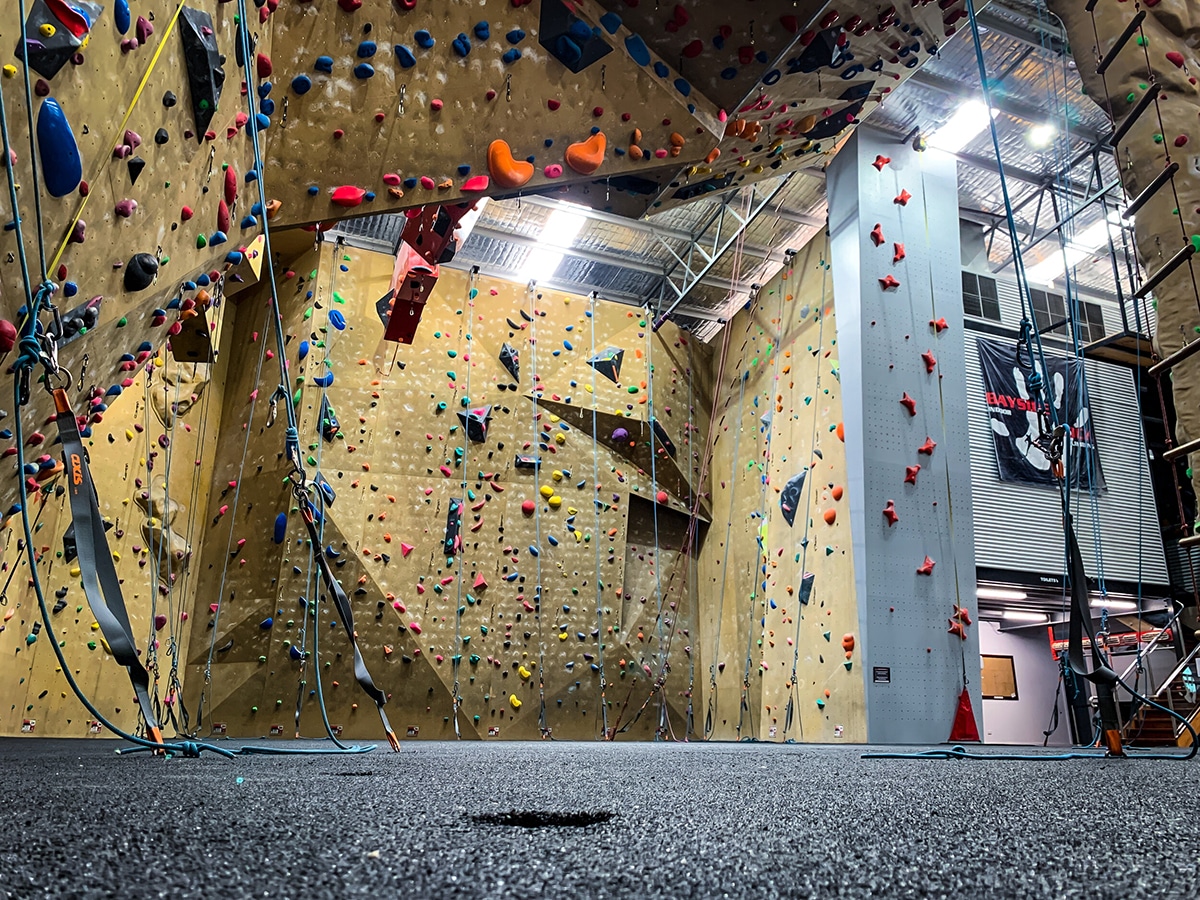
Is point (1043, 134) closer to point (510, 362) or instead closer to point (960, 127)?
point (960, 127)

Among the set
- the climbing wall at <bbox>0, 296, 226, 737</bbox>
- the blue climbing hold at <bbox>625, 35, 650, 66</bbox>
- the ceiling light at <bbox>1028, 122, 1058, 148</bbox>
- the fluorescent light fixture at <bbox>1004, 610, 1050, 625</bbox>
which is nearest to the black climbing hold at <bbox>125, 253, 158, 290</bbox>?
the blue climbing hold at <bbox>625, 35, 650, 66</bbox>

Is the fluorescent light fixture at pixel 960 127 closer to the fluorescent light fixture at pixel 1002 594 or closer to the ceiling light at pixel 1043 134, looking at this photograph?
the ceiling light at pixel 1043 134

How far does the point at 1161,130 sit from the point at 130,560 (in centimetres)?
712

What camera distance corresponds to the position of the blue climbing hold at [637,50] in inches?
100.0

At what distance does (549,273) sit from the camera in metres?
8.59

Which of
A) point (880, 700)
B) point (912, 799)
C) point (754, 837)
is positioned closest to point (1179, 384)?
point (912, 799)

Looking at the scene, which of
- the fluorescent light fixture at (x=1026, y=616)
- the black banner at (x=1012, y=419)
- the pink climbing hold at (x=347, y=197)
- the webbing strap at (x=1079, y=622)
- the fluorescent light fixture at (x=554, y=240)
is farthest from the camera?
the fluorescent light fixture at (x=1026, y=616)

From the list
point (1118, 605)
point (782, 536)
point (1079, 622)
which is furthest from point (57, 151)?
point (1118, 605)

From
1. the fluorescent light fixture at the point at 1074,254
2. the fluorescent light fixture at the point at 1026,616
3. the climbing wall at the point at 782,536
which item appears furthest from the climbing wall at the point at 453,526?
the fluorescent light fixture at the point at 1074,254

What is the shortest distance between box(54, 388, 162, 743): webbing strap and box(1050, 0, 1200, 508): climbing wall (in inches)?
109

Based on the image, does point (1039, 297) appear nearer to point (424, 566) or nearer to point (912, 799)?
point (424, 566)

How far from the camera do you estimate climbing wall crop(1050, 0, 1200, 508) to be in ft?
8.16

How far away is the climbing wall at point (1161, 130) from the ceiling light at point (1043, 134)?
4562 mm

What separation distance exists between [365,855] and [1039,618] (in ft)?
38.0
